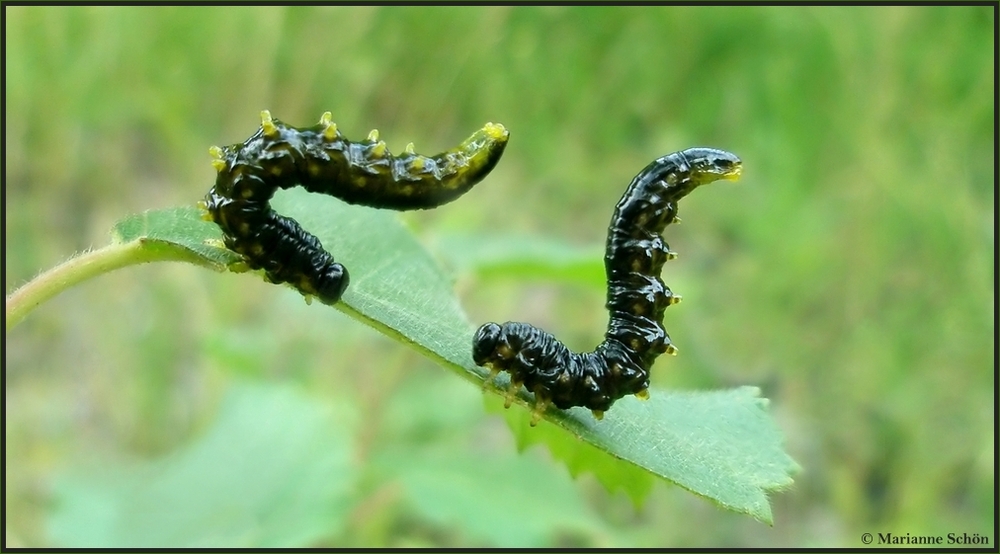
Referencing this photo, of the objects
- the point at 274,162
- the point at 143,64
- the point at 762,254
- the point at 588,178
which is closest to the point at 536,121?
the point at 588,178

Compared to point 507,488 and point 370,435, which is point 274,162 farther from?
point 507,488

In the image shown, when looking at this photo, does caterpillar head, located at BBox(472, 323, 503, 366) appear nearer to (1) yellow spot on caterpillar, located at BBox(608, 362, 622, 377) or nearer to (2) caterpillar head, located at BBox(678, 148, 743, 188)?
(1) yellow spot on caterpillar, located at BBox(608, 362, 622, 377)

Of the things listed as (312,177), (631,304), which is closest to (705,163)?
(631,304)

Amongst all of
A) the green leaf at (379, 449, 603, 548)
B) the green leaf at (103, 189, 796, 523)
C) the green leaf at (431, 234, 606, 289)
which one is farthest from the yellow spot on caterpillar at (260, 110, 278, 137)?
the green leaf at (379, 449, 603, 548)

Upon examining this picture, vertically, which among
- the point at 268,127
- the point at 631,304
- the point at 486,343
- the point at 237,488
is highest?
the point at 268,127

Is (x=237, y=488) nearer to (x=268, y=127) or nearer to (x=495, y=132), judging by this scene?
(x=268, y=127)
